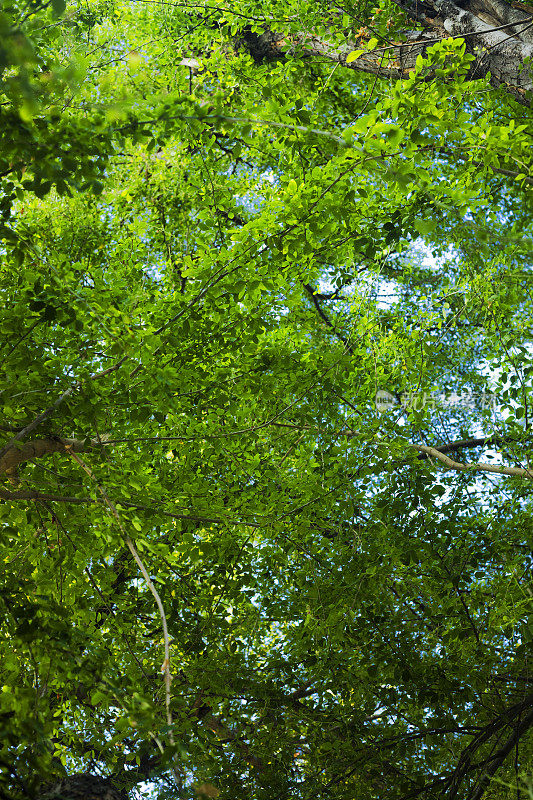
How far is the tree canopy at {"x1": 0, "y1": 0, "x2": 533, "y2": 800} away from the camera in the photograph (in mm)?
2209

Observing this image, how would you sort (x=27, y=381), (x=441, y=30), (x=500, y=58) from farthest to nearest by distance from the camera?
(x=441, y=30) → (x=500, y=58) → (x=27, y=381)

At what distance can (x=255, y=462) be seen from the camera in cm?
402

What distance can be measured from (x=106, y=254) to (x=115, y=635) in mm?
4441

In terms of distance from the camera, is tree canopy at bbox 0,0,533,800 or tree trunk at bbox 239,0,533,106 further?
tree trunk at bbox 239,0,533,106

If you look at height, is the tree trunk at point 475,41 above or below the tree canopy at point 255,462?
above

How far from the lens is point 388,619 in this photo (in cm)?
411

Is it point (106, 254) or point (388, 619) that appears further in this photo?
point (106, 254)

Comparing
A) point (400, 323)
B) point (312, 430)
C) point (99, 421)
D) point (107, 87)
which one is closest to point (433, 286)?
point (400, 323)

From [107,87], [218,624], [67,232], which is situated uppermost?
[67,232]

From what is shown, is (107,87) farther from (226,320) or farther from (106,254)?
(106,254)

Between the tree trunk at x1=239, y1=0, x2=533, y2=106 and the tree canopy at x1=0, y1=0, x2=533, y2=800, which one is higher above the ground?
the tree trunk at x1=239, y1=0, x2=533, y2=106

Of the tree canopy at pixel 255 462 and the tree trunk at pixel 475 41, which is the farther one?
the tree trunk at pixel 475 41

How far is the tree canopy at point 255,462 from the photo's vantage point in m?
2.21

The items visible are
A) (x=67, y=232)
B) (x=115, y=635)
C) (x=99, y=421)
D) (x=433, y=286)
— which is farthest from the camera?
(x=433, y=286)
